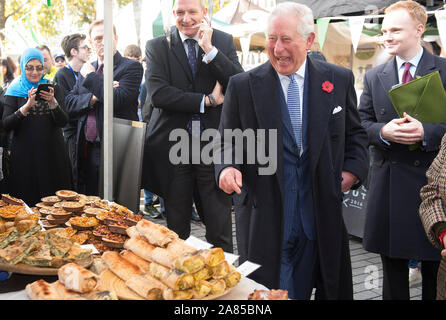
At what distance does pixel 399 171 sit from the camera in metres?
2.84

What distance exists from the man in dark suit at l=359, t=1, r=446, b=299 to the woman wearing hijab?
102 inches

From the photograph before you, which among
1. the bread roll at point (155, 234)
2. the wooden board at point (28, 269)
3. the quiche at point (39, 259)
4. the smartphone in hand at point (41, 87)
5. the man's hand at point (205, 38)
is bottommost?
the wooden board at point (28, 269)

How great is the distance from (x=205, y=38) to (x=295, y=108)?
3.64ft

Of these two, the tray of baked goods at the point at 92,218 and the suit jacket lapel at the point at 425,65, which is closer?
the tray of baked goods at the point at 92,218

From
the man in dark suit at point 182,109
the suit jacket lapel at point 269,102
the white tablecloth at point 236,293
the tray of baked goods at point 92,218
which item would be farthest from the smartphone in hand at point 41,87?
the white tablecloth at point 236,293

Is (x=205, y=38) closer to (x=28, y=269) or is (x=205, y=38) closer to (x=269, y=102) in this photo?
(x=269, y=102)

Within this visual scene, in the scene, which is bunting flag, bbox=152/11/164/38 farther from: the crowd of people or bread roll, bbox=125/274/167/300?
bread roll, bbox=125/274/167/300

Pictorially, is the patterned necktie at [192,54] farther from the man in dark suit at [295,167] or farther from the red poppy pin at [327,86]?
the red poppy pin at [327,86]

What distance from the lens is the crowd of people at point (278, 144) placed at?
87.7 inches

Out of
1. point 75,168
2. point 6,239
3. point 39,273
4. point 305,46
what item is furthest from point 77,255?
point 75,168

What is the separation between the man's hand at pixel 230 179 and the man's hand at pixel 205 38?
4.00ft

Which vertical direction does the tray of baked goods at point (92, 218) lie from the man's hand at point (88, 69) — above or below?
below

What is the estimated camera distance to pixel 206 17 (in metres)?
3.29

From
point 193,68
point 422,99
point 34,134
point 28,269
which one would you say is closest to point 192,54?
point 193,68
